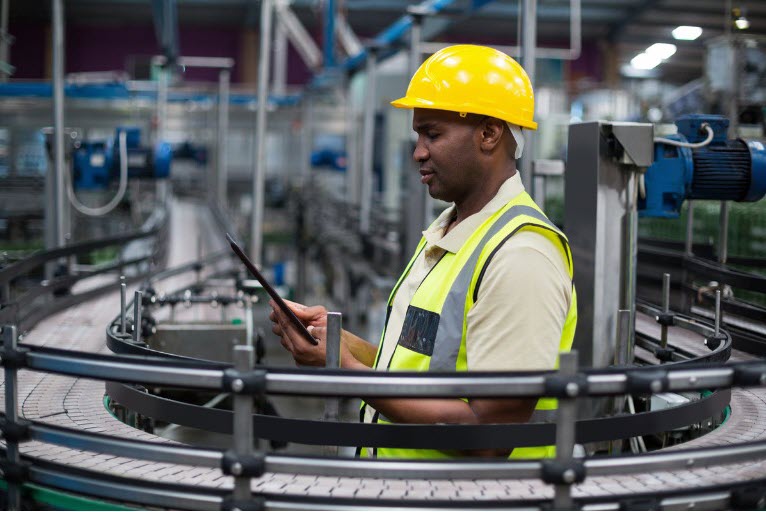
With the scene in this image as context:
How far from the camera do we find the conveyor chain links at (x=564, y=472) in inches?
58.3

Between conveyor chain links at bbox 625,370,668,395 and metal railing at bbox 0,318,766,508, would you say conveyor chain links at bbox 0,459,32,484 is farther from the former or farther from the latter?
conveyor chain links at bbox 625,370,668,395

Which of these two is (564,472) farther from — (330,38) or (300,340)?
(330,38)

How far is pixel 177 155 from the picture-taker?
14.9m

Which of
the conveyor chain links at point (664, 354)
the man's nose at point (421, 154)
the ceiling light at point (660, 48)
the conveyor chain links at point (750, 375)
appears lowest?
the conveyor chain links at point (664, 354)

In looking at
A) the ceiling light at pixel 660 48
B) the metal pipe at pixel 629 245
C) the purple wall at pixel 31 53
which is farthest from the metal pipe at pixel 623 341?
the purple wall at pixel 31 53

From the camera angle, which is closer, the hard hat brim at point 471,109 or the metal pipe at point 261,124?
the hard hat brim at point 471,109

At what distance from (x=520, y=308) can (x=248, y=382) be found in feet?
1.62

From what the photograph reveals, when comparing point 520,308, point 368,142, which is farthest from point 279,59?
point 520,308

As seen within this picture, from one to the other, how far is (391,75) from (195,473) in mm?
11690

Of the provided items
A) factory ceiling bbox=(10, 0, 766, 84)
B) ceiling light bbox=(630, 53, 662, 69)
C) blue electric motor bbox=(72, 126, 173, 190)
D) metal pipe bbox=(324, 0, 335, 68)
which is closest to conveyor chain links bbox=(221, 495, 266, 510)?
blue electric motor bbox=(72, 126, 173, 190)

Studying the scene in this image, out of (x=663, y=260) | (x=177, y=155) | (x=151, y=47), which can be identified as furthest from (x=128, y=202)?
(x=151, y=47)

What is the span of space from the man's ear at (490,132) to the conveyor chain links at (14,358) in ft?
3.34

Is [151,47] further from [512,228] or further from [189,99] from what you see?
[512,228]

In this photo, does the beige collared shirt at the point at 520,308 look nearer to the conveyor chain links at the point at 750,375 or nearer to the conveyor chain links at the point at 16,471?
the conveyor chain links at the point at 750,375
